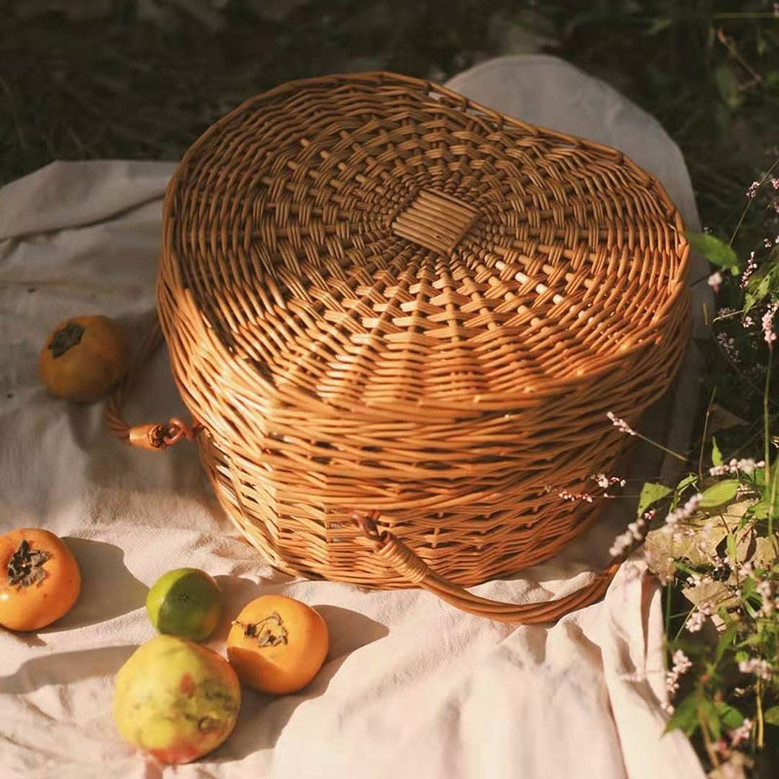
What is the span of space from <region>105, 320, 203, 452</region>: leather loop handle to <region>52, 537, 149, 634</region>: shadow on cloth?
16 cm

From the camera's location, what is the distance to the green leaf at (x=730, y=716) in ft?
4.04

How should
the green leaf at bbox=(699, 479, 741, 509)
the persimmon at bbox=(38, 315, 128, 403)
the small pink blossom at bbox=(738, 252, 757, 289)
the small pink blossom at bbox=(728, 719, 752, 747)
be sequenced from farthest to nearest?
1. the persimmon at bbox=(38, 315, 128, 403)
2. the small pink blossom at bbox=(738, 252, 757, 289)
3. the green leaf at bbox=(699, 479, 741, 509)
4. the small pink blossom at bbox=(728, 719, 752, 747)

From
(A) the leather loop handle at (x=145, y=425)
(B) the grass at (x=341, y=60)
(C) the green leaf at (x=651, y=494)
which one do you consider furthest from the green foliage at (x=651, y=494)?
(B) the grass at (x=341, y=60)

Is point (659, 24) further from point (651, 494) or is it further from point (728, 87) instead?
point (651, 494)

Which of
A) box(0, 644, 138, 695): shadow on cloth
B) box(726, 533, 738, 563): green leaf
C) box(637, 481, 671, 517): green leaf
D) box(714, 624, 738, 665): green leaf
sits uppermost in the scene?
box(637, 481, 671, 517): green leaf

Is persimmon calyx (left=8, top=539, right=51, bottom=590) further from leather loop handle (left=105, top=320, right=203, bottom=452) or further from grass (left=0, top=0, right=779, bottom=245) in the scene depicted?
grass (left=0, top=0, right=779, bottom=245)

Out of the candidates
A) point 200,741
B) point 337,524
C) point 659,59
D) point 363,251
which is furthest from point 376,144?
point 659,59

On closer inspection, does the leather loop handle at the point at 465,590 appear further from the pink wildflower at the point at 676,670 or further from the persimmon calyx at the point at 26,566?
the persimmon calyx at the point at 26,566

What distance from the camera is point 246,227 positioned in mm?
1484

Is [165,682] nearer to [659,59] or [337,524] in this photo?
[337,524]

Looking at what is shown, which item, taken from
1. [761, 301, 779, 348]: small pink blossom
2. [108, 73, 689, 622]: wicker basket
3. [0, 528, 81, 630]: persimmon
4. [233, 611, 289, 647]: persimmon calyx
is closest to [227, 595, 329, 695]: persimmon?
[233, 611, 289, 647]: persimmon calyx

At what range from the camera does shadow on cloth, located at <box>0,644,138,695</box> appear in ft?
4.69

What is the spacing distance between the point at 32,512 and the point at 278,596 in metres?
0.45

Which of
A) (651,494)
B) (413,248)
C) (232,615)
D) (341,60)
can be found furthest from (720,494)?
(341,60)
